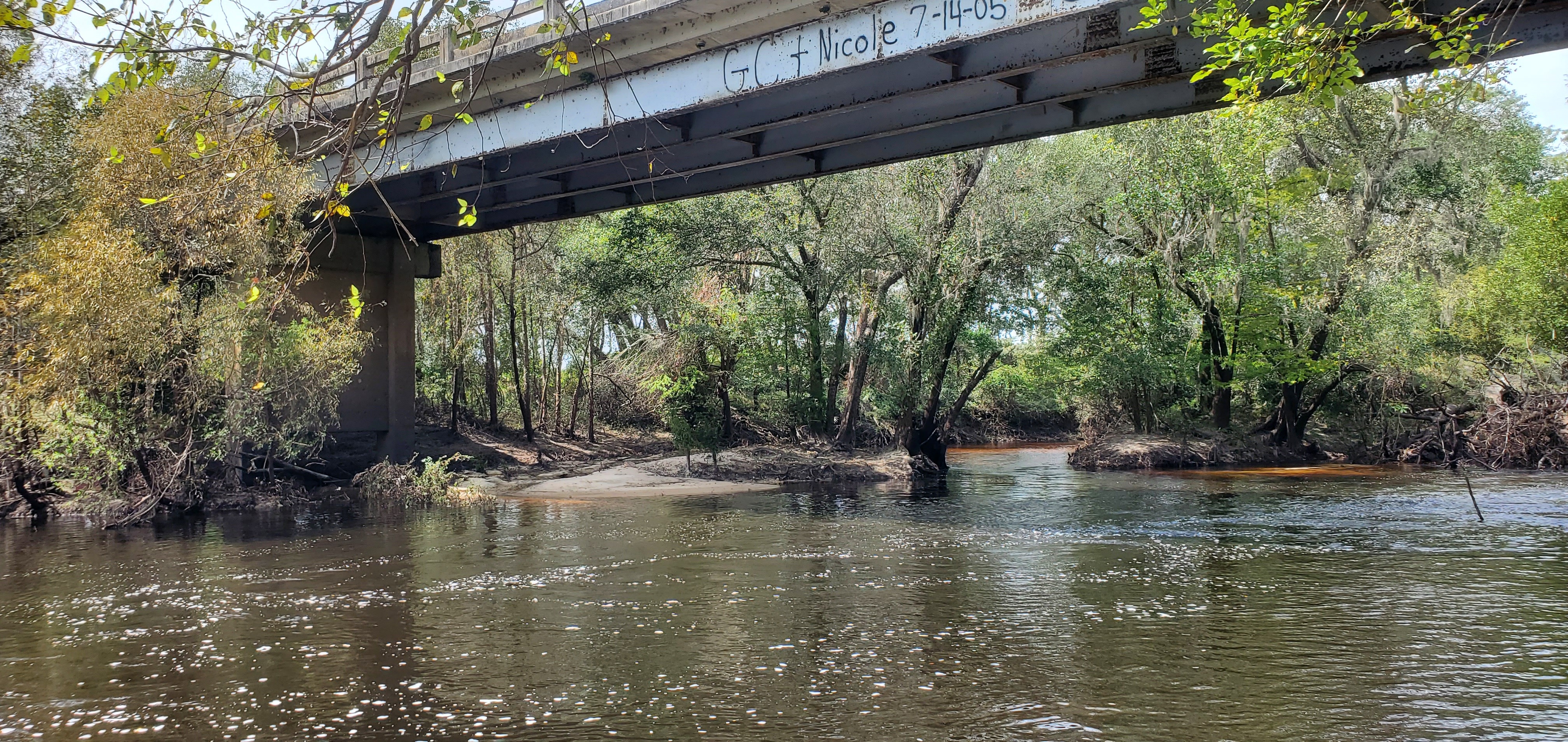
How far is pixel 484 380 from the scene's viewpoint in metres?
32.4

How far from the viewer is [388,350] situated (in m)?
24.9

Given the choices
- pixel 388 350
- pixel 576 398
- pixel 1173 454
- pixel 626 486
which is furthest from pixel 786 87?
pixel 576 398

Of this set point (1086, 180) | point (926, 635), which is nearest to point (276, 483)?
point (926, 635)

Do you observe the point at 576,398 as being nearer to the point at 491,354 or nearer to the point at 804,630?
the point at 491,354

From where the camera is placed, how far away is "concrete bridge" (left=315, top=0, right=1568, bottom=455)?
1105 cm

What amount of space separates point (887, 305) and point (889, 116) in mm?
10178

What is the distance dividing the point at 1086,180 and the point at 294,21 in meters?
22.8

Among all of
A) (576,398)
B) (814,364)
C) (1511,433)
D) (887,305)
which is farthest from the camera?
(576,398)

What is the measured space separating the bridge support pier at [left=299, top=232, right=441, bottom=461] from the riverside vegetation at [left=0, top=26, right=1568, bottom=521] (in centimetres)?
154

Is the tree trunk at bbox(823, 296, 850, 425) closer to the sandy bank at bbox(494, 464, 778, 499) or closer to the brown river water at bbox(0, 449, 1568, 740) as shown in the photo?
the sandy bank at bbox(494, 464, 778, 499)

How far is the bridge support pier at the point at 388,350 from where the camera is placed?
79.6 ft

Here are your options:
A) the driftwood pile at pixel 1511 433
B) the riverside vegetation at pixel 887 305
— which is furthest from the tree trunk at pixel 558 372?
the driftwood pile at pixel 1511 433

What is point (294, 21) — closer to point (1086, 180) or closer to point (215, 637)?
point (215, 637)

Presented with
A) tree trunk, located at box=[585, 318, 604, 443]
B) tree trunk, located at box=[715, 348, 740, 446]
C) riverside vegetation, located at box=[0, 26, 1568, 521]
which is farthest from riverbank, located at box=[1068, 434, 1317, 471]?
tree trunk, located at box=[585, 318, 604, 443]
